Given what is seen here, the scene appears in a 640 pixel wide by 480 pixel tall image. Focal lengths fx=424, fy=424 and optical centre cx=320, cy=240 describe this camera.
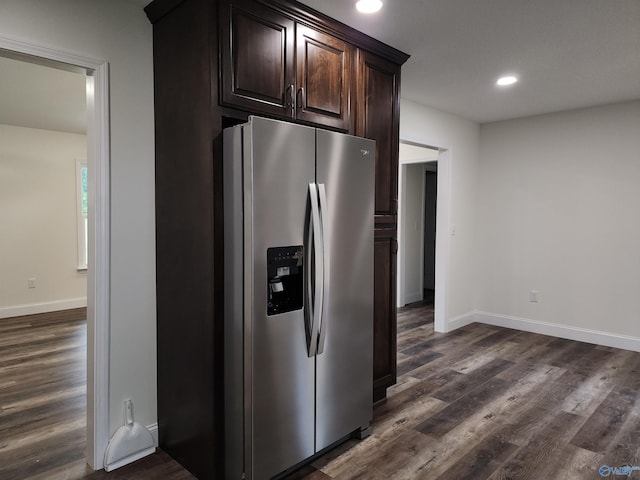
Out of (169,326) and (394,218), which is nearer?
(169,326)

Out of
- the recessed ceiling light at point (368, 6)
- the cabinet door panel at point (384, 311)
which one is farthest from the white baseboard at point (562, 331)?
the recessed ceiling light at point (368, 6)

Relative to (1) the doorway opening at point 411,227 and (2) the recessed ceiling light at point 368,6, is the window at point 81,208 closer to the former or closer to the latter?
(1) the doorway opening at point 411,227

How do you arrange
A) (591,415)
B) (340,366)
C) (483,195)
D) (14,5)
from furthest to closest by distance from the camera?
(483,195) < (591,415) < (340,366) < (14,5)

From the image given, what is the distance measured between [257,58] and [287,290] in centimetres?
112

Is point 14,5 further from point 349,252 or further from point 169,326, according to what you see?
point 349,252

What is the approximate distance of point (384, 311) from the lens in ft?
9.66

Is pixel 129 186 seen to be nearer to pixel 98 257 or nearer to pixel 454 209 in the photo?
pixel 98 257

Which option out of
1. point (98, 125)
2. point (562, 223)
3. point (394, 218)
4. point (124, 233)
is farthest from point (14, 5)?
point (562, 223)

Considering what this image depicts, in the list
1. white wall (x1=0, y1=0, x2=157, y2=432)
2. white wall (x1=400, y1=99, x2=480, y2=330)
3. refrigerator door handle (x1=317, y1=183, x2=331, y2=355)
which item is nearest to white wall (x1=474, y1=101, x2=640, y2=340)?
white wall (x1=400, y1=99, x2=480, y2=330)

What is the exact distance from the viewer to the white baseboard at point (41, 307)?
543 cm

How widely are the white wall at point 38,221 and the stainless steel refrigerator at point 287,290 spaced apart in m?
4.97

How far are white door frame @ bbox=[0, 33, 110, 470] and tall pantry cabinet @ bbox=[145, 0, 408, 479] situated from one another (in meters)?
0.26

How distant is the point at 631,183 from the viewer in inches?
165

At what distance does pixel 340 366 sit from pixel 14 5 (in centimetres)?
232
